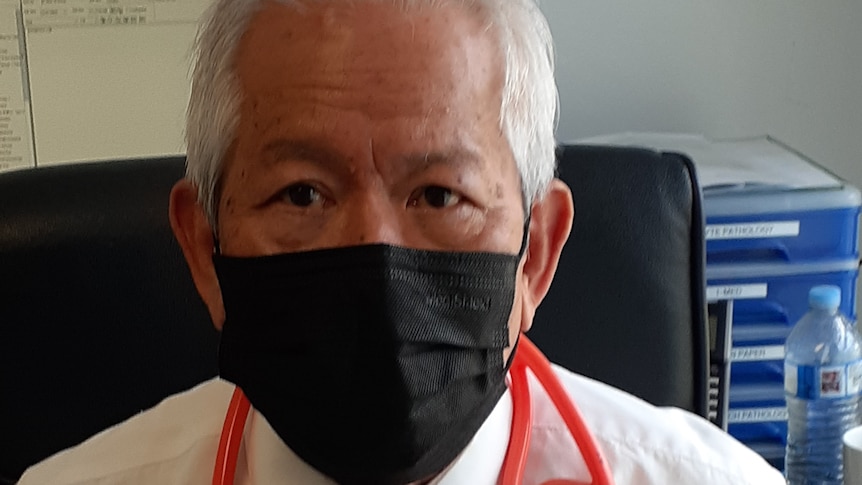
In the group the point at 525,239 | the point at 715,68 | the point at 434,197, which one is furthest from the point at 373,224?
the point at 715,68

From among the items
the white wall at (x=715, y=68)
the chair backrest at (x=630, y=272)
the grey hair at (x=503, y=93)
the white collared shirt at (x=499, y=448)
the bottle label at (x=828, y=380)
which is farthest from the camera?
the white wall at (x=715, y=68)

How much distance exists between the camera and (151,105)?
1.79 metres

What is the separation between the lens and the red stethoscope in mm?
1035

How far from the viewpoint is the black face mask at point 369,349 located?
840mm

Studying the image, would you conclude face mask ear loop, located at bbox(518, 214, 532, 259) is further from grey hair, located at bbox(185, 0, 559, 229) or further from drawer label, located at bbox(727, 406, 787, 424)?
drawer label, located at bbox(727, 406, 787, 424)

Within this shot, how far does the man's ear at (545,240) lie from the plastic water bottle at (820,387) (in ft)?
1.75

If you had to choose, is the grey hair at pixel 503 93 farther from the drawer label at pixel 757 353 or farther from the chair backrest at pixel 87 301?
the drawer label at pixel 757 353

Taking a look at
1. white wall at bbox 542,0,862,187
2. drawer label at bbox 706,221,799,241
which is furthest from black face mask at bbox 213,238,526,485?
white wall at bbox 542,0,862,187

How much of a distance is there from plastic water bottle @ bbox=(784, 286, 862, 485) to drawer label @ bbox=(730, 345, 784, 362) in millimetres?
24

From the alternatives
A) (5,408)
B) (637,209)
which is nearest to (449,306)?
(637,209)

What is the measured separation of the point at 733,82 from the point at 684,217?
0.68m

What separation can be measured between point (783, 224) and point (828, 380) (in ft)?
0.75

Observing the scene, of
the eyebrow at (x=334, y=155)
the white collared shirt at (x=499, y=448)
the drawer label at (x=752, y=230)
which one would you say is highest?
the eyebrow at (x=334, y=155)

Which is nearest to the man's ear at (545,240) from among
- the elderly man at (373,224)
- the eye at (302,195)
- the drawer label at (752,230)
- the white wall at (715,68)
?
the elderly man at (373,224)
